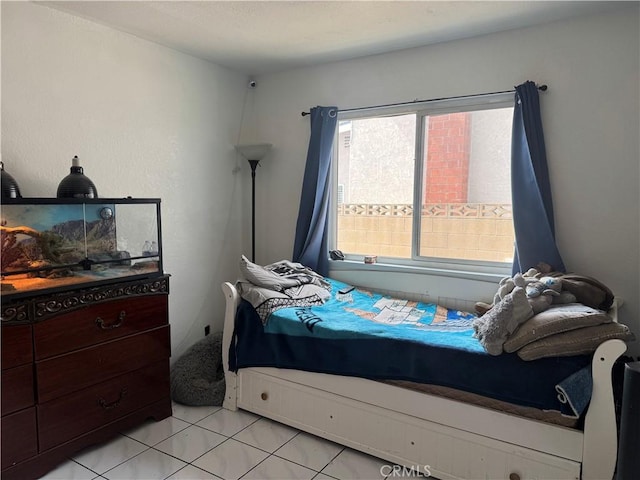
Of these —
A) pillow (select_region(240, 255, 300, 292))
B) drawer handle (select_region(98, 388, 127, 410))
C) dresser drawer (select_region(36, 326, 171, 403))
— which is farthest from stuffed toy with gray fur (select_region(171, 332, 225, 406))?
pillow (select_region(240, 255, 300, 292))

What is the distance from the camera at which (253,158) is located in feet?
11.7

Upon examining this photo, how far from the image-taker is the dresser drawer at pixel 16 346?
1.92 meters

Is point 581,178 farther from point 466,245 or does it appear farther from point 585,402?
point 585,402

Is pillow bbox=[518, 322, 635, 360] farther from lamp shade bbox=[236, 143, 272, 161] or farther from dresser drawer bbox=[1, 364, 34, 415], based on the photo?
lamp shade bbox=[236, 143, 272, 161]

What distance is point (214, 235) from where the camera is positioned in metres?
3.60

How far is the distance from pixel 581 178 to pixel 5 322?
3142 millimetres

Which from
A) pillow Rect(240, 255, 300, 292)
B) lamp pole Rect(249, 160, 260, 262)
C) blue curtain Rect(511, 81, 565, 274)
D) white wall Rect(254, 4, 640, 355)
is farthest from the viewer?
lamp pole Rect(249, 160, 260, 262)

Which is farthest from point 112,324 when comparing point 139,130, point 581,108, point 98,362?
point 581,108

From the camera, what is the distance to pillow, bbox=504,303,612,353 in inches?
72.6

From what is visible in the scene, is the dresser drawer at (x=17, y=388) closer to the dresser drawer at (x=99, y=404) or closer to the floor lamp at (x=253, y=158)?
the dresser drawer at (x=99, y=404)

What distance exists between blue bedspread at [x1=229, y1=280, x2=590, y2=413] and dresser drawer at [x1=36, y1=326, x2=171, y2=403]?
19.2 inches

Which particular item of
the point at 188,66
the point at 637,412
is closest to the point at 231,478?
the point at 637,412

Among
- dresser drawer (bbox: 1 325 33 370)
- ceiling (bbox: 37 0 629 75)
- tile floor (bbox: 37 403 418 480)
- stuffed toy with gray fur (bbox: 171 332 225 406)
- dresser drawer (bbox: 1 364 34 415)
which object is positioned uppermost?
ceiling (bbox: 37 0 629 75)

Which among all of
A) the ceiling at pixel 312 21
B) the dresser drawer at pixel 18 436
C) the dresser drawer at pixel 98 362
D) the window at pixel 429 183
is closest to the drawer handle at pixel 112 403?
the dresser drawer at pixel 98 362
